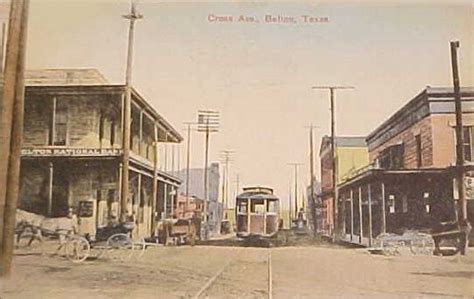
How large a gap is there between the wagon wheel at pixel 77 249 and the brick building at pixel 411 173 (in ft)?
3.69

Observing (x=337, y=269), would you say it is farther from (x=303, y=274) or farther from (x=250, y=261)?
(x=250, y=261)

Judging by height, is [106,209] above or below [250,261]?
→ above

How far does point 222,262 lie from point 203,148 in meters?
0.51

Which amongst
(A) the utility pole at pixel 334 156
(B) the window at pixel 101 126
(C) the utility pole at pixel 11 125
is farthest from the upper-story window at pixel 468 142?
(C) the utility pole at pixel 11 125

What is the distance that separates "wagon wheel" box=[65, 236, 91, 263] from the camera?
356cm

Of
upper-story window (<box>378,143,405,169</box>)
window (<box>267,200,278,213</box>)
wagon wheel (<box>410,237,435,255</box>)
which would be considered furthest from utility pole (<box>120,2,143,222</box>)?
wagon wheel (<box>410,237,435,255</box>)

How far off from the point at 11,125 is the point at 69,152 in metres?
0.28

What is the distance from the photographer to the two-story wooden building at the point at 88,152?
3588 mm

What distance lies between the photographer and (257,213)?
140 inches

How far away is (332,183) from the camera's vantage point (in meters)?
3.66

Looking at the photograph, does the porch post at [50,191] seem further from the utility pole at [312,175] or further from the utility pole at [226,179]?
the utility pole at [312,175]

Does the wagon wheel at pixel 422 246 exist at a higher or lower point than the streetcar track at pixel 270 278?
higher

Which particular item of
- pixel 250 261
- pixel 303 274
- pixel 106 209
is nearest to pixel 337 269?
pixel 303 274

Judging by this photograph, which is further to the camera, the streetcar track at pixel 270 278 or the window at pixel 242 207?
the window at pixel 242 207
